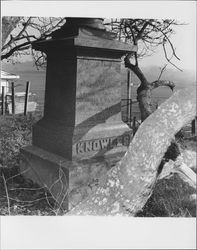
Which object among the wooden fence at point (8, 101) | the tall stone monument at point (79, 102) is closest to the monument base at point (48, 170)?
the tall stone monument at point (79, 102)

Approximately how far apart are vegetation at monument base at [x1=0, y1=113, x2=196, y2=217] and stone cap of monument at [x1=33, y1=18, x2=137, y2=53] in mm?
641

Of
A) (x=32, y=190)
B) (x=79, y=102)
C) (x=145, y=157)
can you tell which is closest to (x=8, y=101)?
(x=79, y=102)

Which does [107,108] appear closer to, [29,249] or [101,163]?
[101,163]

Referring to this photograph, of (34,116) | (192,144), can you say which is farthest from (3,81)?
(192,144)

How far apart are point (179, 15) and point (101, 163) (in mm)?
1224

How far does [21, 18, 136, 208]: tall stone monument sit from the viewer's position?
2.81 metres

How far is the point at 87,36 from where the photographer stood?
277cm

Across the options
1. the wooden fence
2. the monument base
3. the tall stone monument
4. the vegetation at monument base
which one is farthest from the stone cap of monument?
the monument base

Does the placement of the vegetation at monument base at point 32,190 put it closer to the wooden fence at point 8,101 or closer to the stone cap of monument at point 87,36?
the wooden fence at point 8,101

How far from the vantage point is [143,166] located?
7.97ft

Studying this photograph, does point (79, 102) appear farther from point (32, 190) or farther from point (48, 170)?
point (32, 190)

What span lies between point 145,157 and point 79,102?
2.42 ft

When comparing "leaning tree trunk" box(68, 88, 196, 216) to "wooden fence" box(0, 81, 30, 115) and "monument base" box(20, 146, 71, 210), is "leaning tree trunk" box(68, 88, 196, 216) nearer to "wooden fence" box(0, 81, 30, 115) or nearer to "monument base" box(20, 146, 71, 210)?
"monument base" box(20, 146, 71, 210)

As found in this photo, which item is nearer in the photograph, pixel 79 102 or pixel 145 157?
pixel 145 157
